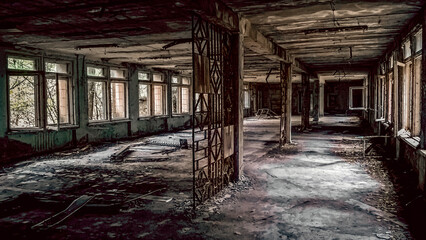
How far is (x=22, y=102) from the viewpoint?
32.8 feet

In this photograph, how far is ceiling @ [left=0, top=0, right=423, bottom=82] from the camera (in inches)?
211

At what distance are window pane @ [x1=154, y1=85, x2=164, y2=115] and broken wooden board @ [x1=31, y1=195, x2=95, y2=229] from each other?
11.2m

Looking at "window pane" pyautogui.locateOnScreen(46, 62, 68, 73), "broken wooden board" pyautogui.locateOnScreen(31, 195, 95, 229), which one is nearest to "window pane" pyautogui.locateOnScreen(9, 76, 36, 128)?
"window pane" pyautogui.locateOnScreen(46, 62, 68, 73)

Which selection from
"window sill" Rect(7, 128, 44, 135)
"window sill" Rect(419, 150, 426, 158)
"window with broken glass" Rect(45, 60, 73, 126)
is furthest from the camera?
"window with broken glass" Rect(45, 60, 73, 126)

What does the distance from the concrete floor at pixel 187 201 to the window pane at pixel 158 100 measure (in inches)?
295

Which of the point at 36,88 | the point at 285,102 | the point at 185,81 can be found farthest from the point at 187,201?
the point at 185,81

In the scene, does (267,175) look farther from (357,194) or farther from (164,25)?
(164,25)

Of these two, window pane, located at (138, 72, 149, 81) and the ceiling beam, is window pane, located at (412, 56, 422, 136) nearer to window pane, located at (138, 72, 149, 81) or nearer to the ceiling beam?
the ceiling beam

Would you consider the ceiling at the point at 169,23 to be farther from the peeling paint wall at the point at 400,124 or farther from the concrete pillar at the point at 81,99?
the concrete pillar at the point at 81,99

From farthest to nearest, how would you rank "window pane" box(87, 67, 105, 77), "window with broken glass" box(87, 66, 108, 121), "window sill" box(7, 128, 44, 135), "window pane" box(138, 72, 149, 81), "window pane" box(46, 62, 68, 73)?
"window pane" box(138, 72, 149, 81), "window with broken glass" box(87, 66, 108, 121), "window pane" box(87, 67, 105, 77), "window pane" box(46, 62, 68, 73), "window sill" box(7, 128, 44, 135)

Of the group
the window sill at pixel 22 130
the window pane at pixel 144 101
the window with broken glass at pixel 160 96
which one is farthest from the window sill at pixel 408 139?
the window with broken glass at pixel 160 96

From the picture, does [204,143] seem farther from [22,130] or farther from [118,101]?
[22,130]

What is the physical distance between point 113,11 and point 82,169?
397 centimetres

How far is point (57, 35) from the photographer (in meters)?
7.79
